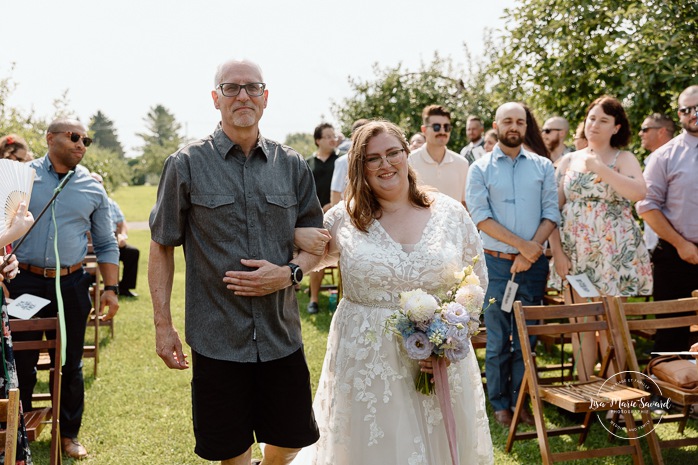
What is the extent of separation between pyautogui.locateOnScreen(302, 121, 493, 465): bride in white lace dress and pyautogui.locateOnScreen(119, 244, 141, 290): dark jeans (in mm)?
8437

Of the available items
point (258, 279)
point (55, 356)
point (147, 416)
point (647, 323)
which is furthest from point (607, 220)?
point (55, 356)

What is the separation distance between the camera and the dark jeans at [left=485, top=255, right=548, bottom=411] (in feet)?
17.6

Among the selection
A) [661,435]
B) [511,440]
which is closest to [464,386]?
[511,440]

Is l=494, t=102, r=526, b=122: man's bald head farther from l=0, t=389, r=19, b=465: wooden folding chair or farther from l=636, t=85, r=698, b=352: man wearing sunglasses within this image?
l=0, t=389, r=19, b=465: wooden folding chair

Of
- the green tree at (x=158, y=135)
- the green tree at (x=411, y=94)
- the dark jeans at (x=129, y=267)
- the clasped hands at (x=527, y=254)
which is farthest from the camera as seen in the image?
the green tree at (x=158, y=135)

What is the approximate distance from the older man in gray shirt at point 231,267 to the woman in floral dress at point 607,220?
302cm

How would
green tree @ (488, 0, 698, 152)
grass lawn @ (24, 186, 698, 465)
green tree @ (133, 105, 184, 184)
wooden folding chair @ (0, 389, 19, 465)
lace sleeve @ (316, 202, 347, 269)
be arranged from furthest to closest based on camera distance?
green tree @ (133, 105, 184, 184), green tree @ (488, 0, 698, 152), grass lawn @ (24, 186, 698, 465), lace sleeve @ (316, 202, 347, 269), wooden folding chair @ (0, 389, 19, 465)

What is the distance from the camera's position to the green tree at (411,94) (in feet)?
58.8

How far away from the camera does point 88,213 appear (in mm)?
5004

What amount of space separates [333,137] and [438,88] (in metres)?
9.12

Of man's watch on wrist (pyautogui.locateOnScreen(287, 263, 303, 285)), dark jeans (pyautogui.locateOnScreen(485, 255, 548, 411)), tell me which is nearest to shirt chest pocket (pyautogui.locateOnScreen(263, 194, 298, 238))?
man's watch on wrist (pyautogui.locateOnScreen(287, 263, 303, 285))

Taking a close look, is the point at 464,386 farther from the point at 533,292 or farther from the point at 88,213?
the point at 88,213

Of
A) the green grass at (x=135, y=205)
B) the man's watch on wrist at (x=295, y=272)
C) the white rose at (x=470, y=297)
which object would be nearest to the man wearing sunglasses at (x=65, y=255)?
the man's watch on wrist at (x=295, y=272)

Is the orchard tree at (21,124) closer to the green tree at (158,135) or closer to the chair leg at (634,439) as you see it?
the chair leg at (634,439)
